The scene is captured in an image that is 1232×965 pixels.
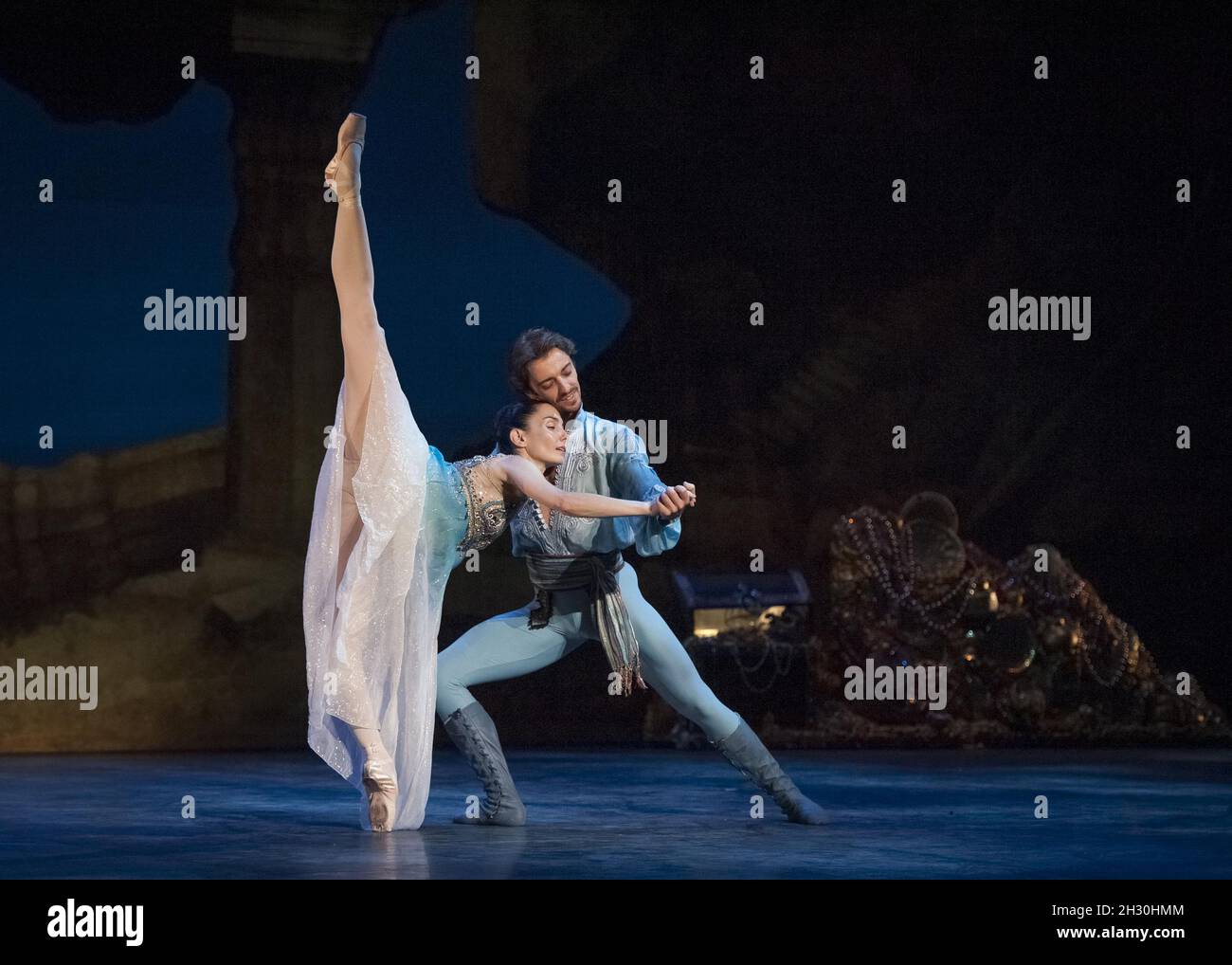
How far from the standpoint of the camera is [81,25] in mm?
7098

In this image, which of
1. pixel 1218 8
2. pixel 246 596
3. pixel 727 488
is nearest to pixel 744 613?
pixel 727 488

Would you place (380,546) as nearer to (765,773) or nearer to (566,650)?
(566,650)

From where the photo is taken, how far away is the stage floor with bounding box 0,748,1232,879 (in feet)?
12.1

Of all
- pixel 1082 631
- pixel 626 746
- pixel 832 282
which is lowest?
pixel 626 746

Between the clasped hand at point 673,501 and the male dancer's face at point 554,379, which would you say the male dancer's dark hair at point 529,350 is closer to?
the male dancer's face at point 554,379

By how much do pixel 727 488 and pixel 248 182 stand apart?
2.45m

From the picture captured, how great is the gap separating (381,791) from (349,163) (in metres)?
1.57

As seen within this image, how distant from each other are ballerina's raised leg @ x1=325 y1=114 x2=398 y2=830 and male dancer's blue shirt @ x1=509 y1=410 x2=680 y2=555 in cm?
49

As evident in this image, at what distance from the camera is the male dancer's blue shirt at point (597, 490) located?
454 cm

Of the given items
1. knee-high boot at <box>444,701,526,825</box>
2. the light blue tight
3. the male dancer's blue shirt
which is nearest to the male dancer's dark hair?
the male dancer's blue shirt

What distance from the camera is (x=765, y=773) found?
448 cm

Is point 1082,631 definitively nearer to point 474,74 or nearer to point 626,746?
point 626,746
